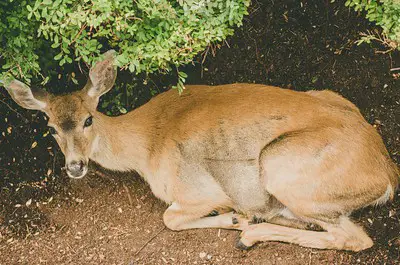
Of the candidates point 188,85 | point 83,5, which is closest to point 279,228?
point 188,85

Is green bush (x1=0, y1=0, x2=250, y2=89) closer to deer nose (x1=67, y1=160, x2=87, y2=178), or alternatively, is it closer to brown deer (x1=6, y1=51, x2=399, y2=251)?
brown deer (x1=6, y1=51, x2=399, y2=251)

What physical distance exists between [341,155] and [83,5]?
2555mm

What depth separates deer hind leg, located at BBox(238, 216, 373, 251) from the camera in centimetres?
536

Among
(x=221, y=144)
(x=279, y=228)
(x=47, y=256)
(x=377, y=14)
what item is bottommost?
(x=47, y=256)

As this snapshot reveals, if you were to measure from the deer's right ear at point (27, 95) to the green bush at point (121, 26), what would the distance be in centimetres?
20

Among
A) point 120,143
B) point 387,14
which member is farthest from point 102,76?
point 387,14

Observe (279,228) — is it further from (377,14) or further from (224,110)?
(377,14)

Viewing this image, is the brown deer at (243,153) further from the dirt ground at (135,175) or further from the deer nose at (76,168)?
the dirt ground at (135,175)

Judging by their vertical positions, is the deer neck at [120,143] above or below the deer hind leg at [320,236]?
above

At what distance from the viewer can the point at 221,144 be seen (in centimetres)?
520

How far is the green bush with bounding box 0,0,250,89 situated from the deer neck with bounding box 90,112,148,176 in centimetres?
75

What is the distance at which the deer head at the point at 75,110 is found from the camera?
16.5ft

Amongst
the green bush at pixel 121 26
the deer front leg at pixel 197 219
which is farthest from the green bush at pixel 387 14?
the deer front leg at pixel 197 219

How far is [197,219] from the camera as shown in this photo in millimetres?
5695
